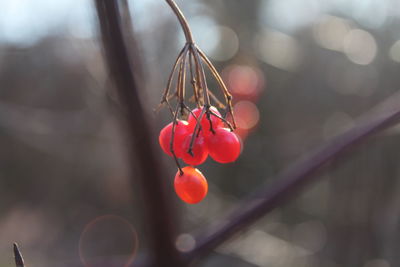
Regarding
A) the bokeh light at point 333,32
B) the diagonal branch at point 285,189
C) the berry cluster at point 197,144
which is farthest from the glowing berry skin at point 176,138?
the bokeh light at point 333,32

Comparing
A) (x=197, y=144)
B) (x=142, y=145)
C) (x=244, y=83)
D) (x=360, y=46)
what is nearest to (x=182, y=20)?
(x=142, y=145)

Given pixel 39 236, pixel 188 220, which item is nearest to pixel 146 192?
pixel 188 220

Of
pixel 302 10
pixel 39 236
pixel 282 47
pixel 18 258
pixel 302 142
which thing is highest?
pixel 302 10

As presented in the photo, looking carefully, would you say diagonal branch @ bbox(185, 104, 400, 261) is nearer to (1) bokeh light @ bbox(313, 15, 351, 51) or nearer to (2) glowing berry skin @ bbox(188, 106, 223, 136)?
(2) glowing berry skin @ bbox(188, 106, 223, 136)

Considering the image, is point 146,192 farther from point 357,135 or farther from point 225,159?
point 357,135

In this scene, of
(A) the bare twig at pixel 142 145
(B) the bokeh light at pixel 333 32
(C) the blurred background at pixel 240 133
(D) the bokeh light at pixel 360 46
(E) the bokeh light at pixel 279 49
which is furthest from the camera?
(E) the bokeh light at pixel 279 49

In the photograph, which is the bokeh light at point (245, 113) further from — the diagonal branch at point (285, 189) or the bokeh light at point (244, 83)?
the diagonal branch at point (285, 189)
